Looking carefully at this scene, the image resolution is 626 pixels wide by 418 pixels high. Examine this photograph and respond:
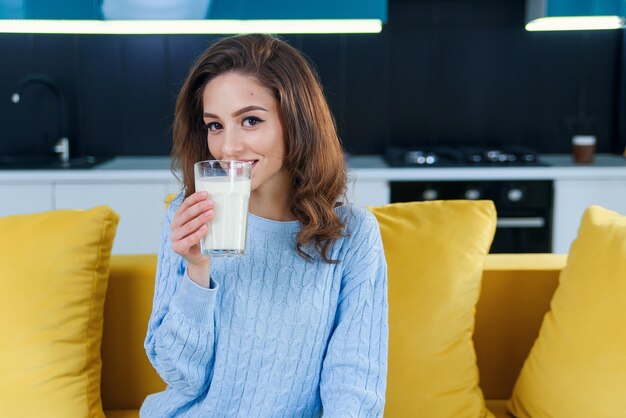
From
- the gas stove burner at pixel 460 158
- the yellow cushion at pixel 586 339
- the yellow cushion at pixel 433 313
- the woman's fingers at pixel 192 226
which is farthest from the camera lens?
the gas stove burner at pixel 460 158

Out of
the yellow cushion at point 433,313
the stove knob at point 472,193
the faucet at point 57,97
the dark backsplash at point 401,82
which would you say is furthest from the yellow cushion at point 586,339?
the faucet at point 57,97

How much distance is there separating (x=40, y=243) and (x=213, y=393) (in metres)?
0.60

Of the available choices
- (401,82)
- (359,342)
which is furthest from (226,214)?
(401,82)

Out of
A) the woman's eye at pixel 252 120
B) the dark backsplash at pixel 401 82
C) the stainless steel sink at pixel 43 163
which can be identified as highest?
the dark backsplash at pixel 401 82

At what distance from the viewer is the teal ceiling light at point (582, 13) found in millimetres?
3518

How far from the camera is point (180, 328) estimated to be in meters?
1.39

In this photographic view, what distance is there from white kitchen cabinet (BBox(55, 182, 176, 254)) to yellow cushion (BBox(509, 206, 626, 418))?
79.9 inches

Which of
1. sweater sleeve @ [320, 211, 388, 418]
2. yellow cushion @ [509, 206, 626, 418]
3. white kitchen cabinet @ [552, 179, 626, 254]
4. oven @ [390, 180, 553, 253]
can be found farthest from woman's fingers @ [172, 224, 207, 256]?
white kitchen cabinet @ [552, 179, 626, 254]

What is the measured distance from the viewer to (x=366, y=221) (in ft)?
5.20

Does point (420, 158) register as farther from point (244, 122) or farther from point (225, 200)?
point (225, 200)

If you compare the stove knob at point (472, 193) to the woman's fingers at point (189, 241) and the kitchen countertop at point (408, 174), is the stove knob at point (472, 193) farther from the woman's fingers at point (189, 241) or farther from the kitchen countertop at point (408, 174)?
the woman's fingers at point (189, 241)

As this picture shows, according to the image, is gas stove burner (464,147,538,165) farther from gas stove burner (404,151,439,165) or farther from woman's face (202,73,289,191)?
woman's face (202,73,289,191)

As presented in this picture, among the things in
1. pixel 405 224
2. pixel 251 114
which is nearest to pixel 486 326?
pixel 405 224

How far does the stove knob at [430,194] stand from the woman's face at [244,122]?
2050 mm
